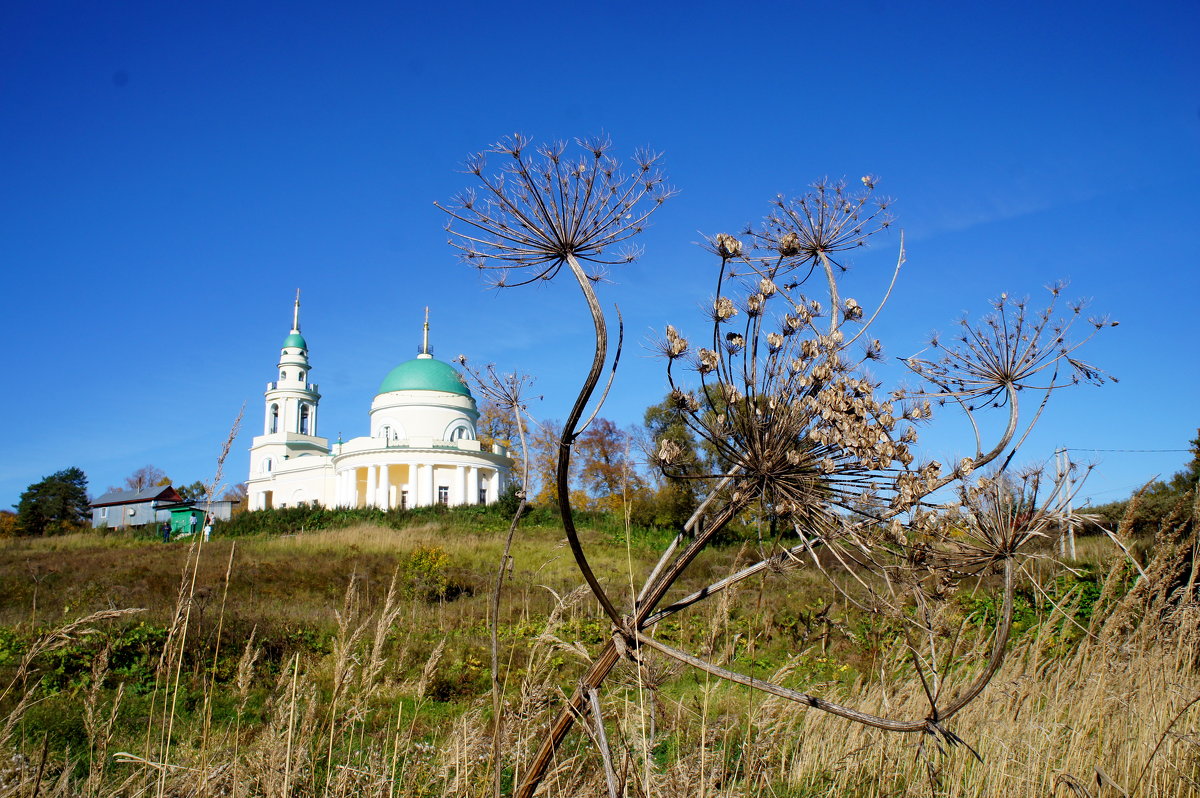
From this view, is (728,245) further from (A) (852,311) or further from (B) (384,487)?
(B) (384,487)

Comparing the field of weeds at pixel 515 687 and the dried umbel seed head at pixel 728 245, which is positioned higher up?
the dried umbel seed head at pixel 728 245

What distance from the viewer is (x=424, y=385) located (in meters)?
53.9

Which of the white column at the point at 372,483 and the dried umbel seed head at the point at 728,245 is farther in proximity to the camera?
the white column at the point at 372,483

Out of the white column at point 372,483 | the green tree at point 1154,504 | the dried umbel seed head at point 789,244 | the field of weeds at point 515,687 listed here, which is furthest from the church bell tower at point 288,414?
the dried umbel seed head at point 789,244

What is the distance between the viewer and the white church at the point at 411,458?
51812 millimetres

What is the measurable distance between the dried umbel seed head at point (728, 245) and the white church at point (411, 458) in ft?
158

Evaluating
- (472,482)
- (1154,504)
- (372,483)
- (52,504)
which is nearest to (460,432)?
(472,482)

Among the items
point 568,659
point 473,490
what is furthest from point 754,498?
point 473,490

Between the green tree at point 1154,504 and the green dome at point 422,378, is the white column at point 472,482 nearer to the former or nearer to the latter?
the green dome at point 422,378

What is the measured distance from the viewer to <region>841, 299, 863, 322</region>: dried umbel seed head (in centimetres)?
334

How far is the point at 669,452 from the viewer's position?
111 inches

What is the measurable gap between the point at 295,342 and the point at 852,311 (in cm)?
6498

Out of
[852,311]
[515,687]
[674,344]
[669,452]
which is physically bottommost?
[515,687]

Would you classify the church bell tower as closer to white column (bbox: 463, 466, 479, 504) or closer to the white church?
the white church
